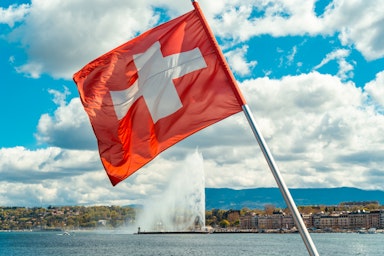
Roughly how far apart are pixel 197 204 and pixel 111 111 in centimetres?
18969

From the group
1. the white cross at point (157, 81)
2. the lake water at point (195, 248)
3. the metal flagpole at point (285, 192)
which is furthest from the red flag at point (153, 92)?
the lake water at point (195, 248)

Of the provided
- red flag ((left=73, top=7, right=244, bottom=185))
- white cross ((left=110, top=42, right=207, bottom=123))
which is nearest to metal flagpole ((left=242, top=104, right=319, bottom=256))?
red flag ((left=73, top=7, right=244, bottom=185))

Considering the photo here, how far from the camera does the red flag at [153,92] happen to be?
7.72 metres

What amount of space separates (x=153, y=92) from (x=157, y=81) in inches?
6.4

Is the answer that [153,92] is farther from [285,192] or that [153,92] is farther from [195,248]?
[195,248]

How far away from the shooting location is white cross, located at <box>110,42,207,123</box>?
310 inches

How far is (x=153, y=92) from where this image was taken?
8086mm

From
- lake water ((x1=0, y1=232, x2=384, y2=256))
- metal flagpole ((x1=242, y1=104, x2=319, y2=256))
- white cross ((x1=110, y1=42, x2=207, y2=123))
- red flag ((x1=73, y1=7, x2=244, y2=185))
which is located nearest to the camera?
metal flagpole ((x1=242, y1=104, x2=319, y2=256))

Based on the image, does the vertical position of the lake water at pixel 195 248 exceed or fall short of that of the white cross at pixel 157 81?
it falls short

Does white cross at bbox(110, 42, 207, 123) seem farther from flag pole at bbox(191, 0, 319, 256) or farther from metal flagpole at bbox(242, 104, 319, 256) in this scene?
metal flagpole at bbox(242, 104, 319, 256)

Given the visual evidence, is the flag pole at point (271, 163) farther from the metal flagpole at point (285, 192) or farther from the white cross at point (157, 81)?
the white cross at point (157, 81)

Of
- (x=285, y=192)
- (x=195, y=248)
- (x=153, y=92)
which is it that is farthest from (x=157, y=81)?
(x=195, y=248)

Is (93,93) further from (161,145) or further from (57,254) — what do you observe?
(57,254)

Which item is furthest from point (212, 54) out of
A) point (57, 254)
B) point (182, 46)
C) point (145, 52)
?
point (57, 254)
